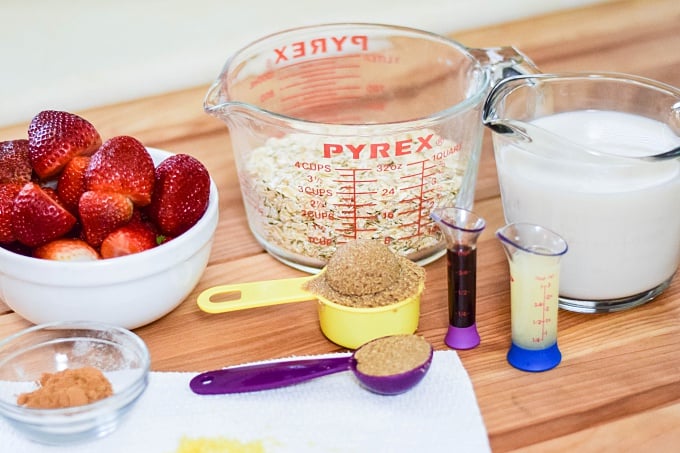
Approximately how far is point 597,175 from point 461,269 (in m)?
0.16

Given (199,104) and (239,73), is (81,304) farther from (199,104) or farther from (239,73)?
(199,104)

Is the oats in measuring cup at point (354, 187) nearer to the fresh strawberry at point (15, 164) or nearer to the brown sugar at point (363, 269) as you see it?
the brown sugar at point (363, 269)

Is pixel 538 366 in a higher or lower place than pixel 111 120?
lower

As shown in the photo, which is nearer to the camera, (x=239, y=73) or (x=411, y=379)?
(x=411, y=379)

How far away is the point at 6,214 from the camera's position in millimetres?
971

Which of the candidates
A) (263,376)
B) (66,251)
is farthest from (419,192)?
(66,251)

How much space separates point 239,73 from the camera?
1.19 m

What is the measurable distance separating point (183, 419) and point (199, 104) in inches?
26.5

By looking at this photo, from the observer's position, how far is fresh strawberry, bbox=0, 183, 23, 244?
3.18 feet

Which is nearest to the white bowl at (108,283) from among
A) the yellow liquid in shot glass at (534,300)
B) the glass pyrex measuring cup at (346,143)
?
the glass pyrex measuring cup at (346,143)

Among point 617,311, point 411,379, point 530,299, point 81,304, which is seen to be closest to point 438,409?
point 411,379

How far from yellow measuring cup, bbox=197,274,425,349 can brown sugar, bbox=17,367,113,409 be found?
6.3 inches

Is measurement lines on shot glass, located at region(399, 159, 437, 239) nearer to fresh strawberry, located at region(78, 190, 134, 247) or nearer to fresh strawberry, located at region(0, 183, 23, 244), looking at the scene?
fresh strawberry, located at region(78, 190, 134, 247)

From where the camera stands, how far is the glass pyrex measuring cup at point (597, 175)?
940 mm
